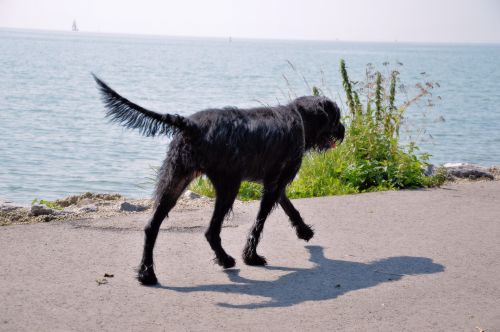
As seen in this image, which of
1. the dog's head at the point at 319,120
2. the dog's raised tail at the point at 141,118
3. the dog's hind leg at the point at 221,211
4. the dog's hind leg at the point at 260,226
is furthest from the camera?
the dog's head at the point at 319,120

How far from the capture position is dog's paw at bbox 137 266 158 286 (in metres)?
5.66

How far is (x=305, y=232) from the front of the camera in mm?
7066

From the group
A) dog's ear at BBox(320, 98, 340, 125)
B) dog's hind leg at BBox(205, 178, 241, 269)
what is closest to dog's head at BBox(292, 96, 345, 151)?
dog's ear at BBox(320, 98, 340, 125)

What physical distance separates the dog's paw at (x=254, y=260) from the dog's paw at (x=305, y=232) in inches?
30.6

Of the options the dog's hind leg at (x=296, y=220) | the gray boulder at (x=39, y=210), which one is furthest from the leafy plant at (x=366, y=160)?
the dog's hind leg at (x=296, y=220)

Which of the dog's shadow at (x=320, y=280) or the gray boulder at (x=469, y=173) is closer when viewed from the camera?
the dog's shadow at (x=320, y=280)

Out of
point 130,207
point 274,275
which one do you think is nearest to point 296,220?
point 274,275

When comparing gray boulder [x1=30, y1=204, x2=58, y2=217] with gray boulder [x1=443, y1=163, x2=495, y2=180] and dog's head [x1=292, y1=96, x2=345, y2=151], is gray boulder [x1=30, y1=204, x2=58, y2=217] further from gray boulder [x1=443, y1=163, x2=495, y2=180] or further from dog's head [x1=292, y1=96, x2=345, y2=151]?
gray boulder [x1=443, y1=163, x2=495, y2=180]

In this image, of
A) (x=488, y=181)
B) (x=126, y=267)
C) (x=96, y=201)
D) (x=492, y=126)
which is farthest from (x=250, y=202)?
(x=492, y=126)

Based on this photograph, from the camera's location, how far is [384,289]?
228 inches

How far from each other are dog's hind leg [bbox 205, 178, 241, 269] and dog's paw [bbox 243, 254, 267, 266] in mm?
202

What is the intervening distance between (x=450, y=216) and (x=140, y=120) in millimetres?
4433

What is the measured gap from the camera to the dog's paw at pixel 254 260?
638 cm

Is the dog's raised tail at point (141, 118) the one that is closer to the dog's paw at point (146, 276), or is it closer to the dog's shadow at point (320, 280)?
the dog's paw at point (146, 276)
